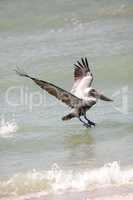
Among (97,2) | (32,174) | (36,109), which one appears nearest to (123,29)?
(97,2)

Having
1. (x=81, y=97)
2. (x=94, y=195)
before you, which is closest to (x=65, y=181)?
(x=94, y=195)

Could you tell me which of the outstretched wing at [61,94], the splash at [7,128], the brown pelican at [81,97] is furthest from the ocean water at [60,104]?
the outstretched wing at [61,94]

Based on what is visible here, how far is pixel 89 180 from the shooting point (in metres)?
7.74

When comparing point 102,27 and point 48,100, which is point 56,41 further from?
point 48,100

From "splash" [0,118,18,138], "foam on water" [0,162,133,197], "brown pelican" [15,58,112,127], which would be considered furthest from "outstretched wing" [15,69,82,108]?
"foam on water" [0,162,133,197]

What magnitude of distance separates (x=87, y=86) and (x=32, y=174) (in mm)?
1842

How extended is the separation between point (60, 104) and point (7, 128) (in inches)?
38.9

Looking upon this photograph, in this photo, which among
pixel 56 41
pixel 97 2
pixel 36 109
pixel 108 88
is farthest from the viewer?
pixel 97 2

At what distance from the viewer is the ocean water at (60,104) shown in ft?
26.1

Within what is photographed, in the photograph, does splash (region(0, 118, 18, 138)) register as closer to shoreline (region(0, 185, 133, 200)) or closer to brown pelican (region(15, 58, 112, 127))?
brown pelican (region(15, 58, 112, 127))

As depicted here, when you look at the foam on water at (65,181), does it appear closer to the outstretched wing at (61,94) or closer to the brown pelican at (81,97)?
the outstretched wing at (61,94)

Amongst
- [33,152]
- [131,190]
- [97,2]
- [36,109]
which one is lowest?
[131,190]

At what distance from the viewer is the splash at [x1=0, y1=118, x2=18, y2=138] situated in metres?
9.73

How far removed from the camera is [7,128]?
32.4ft
